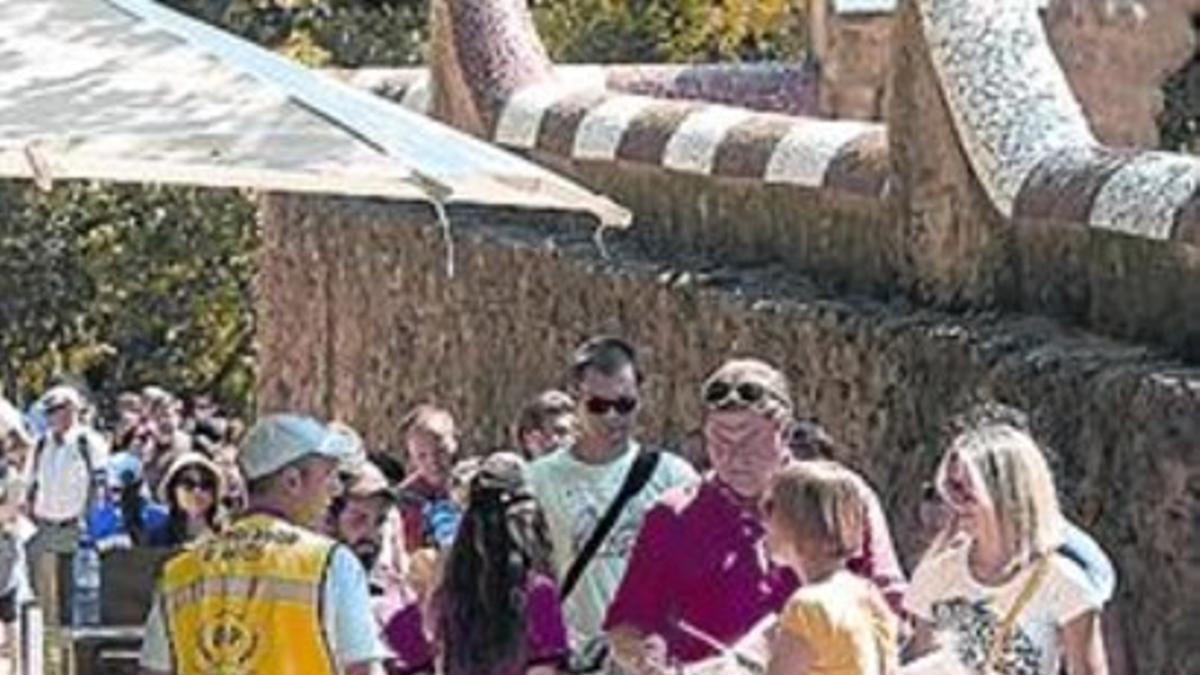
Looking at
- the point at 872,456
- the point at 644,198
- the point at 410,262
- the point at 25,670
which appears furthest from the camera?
the point at 410,262

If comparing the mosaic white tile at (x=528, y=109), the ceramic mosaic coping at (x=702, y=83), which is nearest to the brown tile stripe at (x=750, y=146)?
the mosaic white tile at (x=528, y=109)

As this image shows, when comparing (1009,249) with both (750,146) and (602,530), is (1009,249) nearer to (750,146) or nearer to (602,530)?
(750,146)

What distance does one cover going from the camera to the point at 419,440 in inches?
415

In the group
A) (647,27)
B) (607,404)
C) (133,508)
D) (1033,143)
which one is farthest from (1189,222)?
(647,27)

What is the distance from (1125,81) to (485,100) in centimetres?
312

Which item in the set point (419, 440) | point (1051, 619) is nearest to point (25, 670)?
point (419, 440)

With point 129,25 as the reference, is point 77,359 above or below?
below

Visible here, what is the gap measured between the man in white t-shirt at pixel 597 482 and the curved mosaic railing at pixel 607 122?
4958 mm

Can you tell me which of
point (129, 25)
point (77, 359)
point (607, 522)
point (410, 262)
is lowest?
point (77, 359)

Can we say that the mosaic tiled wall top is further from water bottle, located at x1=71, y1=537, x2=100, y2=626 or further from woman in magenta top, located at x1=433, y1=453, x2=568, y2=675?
woman in magenta top, located at x1=433, y1=453, x2=568, y2=675

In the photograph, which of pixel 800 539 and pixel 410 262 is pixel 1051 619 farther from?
pixel 410 262

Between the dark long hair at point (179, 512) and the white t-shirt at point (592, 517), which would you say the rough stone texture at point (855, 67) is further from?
the white t-shirt at point (592, 517)

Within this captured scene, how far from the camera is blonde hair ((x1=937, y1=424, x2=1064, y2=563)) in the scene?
24.3ft

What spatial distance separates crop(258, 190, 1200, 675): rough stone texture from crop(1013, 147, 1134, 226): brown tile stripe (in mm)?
355
